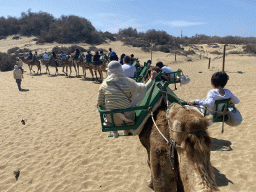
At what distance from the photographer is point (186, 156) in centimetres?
160

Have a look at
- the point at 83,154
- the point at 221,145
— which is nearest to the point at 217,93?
the point at 221,145

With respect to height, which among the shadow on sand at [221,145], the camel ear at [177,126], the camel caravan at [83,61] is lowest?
the shadow on sand at [221,145]

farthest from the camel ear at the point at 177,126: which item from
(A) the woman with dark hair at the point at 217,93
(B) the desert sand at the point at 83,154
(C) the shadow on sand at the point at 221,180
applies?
(C) the shadow on sand at the point at 221,180

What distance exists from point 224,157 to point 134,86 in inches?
131

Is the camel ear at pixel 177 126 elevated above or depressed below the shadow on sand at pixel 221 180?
above

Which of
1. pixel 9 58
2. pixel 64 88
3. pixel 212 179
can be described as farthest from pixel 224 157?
pixel 9 58

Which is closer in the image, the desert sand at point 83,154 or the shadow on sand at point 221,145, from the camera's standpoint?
the desert sand at point 83,154

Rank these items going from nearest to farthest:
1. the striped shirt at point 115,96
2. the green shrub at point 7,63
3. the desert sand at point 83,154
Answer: the striped shirt at point 115,96 < the desert sand at point 83,154 < the green shrub at point 7,63

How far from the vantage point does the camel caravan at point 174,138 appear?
4.96 ft

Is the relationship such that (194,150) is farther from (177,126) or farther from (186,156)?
(177,126)

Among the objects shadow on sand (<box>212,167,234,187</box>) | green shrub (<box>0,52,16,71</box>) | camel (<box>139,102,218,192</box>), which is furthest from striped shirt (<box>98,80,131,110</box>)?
green shrub (<box>0,52,16,71</box>)

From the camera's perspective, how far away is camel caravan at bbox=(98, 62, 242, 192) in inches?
59.5

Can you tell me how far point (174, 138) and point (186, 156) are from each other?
0.20 meters

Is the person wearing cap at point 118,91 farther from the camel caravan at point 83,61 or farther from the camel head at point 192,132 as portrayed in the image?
the camel caravan at point 83,61
